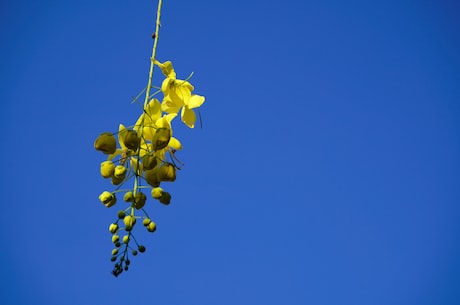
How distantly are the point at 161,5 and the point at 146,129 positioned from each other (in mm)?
457

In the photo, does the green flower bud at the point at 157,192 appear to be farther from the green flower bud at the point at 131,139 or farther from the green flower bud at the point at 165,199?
the green flower bud at the point at 131,139

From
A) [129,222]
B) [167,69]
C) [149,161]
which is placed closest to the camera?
[149,161]

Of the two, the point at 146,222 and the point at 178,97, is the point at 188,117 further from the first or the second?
the point at 146,222

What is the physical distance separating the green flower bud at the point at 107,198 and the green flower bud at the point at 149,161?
210 millimetres

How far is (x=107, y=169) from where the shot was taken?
2039 millimetres

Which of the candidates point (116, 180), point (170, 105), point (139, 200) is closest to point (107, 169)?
point (116, 180)

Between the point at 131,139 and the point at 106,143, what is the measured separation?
0.32 ft

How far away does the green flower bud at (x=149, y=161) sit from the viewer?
1910 millimetres

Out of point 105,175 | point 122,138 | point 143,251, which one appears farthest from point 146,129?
point 143,251

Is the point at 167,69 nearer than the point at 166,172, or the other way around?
the point at 166,172

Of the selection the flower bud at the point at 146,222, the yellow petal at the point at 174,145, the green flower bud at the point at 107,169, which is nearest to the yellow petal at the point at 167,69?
the yellow petal at the point at 174,145

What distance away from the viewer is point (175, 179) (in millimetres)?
1975

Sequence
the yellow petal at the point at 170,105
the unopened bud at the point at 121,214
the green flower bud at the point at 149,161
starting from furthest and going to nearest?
the yellow petal at the point at 170,105 → the unopened bud at the point at 121,214 → the green flower bud at the point at 149,161

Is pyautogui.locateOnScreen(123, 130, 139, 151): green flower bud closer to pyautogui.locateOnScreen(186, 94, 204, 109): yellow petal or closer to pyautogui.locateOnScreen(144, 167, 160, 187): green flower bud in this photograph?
pyautogui.locateOnScreen(144, 167, 160, 187): green flower bud
